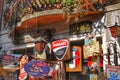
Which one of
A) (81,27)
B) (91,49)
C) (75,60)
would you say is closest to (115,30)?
(91,49)

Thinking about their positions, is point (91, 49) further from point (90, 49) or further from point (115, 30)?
point (115, 30)

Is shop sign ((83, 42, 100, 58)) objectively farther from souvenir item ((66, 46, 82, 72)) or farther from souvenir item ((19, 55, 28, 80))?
souvenir item ((19, 55, 28, 80))

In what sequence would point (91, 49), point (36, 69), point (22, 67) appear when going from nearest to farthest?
point (36, 69)
point (91, 49)
point (22, 67)

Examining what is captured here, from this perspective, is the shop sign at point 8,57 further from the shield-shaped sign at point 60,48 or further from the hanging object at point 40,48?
the shield-shaped sign at point 60,48

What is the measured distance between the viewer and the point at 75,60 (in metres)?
12.6

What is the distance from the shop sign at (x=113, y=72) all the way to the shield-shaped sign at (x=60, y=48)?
A: 2285mm

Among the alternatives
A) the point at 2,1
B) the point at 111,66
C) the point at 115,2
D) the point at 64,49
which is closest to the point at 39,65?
the point at 64,49

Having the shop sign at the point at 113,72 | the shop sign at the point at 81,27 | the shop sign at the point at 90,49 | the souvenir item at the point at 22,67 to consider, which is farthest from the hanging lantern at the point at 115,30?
the souvenir item at the point at 22,67

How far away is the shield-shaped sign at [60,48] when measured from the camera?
41.2 feet

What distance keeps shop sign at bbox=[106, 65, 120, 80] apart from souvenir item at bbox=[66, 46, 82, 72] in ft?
6.13

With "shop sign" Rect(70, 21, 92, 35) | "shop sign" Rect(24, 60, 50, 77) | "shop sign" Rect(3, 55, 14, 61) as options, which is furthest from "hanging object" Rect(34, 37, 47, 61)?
"shop sign" Rect(24, 60, 50, 77)

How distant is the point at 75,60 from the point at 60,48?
0.77 meters

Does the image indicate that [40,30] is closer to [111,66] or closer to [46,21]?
[46,21]

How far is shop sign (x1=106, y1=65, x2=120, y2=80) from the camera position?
1066 cm
